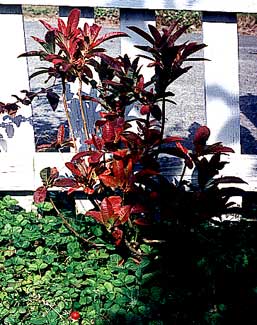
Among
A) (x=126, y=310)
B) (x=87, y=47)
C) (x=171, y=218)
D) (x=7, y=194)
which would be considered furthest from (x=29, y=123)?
(x=126, y=310)

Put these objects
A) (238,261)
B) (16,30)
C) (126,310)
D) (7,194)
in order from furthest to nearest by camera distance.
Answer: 1. (7,194)
2. (16,30)
3. (238,261)
4. (126,310)

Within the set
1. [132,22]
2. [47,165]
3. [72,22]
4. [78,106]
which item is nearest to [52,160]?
[47,165]

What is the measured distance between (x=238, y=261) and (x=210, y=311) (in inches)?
8.9

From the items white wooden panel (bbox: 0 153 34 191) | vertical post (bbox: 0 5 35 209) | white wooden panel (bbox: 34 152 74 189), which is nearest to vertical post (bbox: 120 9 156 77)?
vertical post (bbox: 0 5 35 209)

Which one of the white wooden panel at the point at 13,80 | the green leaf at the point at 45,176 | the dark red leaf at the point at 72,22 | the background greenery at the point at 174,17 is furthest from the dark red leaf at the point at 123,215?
the background greenery at the point at 174,17

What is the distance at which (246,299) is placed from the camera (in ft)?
7.42

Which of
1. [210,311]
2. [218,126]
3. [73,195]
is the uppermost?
[218,126]

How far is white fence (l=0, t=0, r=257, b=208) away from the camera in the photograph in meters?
2.88

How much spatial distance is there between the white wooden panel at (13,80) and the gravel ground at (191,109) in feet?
4.19

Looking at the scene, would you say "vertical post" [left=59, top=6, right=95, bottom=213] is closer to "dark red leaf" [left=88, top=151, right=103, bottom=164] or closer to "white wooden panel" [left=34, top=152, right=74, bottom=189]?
"white wooden panel" [left=34, top=152, right=74, bottom=189]

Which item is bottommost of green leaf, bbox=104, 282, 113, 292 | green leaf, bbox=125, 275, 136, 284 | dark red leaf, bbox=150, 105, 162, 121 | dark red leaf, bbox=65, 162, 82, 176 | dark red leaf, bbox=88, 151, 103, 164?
green leaf, bbox=104, 282, 113, 292

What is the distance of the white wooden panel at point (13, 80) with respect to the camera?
293 centimetres

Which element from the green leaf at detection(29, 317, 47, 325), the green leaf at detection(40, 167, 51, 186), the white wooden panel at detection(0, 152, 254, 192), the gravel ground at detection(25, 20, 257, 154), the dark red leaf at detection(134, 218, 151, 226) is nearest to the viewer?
the green leaf at detection(29, 317, 47, 325)

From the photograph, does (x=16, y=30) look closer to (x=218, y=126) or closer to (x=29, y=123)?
(x=29, y=123)
